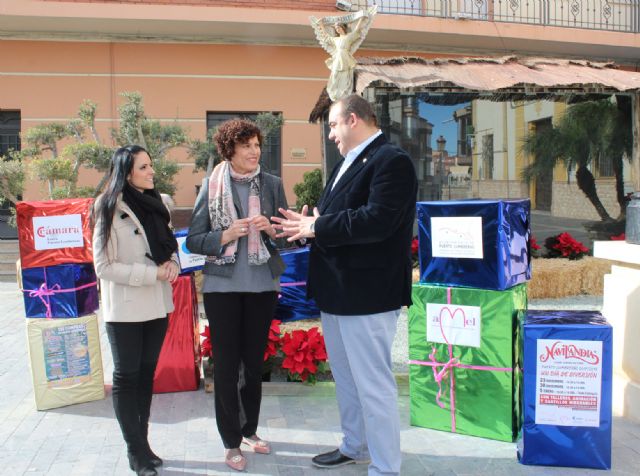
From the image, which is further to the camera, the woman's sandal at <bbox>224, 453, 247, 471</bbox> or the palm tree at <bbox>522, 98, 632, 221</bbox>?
the palm tree at <bbox>522, 98, 632, 221</bbox>

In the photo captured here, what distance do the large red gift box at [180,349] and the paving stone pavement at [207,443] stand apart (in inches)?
3.6

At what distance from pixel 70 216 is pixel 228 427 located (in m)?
1.88

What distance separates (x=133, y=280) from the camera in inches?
123

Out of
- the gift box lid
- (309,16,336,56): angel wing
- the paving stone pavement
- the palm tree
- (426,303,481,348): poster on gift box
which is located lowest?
the paving stone pavement

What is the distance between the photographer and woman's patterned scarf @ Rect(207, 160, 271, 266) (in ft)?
10.6

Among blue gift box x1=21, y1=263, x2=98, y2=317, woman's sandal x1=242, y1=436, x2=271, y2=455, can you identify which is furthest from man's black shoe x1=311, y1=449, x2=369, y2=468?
blue gift box x1=21, y1=263, x2=98, y2=317

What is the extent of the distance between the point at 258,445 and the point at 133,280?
3.81 ft

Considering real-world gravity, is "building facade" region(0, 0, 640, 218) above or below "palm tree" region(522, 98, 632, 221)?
above

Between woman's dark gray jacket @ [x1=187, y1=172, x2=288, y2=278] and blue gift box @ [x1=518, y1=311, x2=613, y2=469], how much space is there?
143 cm

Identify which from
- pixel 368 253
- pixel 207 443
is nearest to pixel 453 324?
pixel 368 253

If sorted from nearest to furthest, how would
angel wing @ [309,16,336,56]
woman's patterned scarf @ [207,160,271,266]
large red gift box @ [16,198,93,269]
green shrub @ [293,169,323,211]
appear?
woman's patterned scarf @ [207,160,271,266] → large red gift box @ [16,198,93,269] → angel wing @ [309,16,336,56] → green shrub @ [293,169,323,211]

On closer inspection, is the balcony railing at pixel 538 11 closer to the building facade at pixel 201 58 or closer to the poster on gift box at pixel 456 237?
the building facade at pixel 201 58

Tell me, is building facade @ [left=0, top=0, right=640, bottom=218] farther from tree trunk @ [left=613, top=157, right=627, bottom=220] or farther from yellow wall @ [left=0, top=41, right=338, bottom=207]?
tree trunk @ [left=613, top=157, right=627, bottom=220]

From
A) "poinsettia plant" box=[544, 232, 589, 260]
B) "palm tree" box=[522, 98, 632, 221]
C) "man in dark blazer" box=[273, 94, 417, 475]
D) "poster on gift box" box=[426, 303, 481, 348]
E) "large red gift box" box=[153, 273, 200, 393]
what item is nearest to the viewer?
"man in dark blazer" box=[273, 94, 417, 475]
